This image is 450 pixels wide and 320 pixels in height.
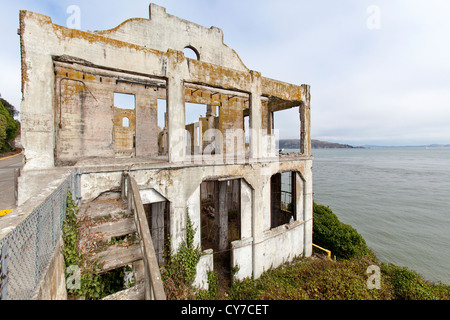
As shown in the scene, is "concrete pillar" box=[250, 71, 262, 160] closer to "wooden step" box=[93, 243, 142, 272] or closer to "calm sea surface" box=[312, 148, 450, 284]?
"wooden step" box=[93, 243, 142, 272]

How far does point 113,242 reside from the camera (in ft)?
13.7

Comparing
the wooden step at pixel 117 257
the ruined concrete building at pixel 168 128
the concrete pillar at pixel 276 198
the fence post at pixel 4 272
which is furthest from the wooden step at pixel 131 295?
the concrete pillar at pixel 276 198

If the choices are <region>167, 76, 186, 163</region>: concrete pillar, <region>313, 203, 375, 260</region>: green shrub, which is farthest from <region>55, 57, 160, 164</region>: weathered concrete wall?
<region>313, 203, 375, 260</region>: green shrub

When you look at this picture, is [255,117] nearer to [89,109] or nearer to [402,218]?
[89,109]

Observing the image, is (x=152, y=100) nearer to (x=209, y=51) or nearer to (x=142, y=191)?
(x=209, y=51)

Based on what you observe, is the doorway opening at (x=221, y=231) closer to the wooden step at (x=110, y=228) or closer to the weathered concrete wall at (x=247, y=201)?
the weathered concrete wall at (x=247, y=201)

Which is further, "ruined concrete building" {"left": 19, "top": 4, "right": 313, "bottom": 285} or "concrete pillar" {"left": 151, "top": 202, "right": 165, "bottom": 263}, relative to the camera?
"concrete pillar" {"left": 151, "top": 202, "right": 165, "bottom": 263}

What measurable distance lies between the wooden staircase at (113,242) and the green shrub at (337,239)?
11997 mm

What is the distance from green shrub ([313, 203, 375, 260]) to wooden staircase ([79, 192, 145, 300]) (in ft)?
39.4

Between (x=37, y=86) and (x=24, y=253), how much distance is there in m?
5.11

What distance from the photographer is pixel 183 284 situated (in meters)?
6.65

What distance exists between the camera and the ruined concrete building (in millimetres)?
5324

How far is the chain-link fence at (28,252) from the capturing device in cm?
165

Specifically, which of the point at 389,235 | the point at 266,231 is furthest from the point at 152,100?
the point at 389,235
